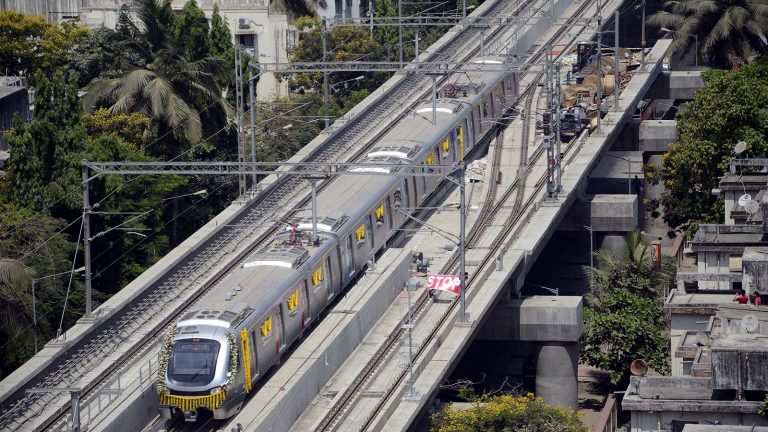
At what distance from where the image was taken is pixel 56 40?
320 ft

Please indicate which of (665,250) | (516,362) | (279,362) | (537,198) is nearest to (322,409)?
(279,362)

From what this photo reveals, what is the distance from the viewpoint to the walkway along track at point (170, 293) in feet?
176

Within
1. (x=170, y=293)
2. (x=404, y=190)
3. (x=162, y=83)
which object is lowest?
(x=170, y=293)

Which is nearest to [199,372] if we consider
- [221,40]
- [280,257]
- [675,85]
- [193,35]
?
[280,257]

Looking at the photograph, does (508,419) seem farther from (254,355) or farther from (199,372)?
(199,372)

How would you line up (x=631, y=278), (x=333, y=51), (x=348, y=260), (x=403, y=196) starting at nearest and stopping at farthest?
(x=348, y=260), (x=403, y=196), (x=631, y=278), (x=333, y=51)

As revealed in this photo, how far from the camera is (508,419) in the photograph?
5647cm

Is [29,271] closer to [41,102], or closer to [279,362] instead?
[279,362]

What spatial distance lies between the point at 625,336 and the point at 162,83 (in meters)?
25.4

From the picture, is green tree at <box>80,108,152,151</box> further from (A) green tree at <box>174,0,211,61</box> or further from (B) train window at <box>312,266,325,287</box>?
(B) train window at <box>312,266,325,287</box>

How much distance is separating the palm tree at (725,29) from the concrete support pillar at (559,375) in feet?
151

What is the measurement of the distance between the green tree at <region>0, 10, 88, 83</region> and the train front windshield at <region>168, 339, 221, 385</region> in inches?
1796

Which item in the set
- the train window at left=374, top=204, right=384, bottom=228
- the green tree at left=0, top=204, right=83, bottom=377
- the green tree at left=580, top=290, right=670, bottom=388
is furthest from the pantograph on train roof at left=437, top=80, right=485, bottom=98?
the green tree at left=0, top=204, right=83, bottom=377

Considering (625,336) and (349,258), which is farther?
(625,336)
